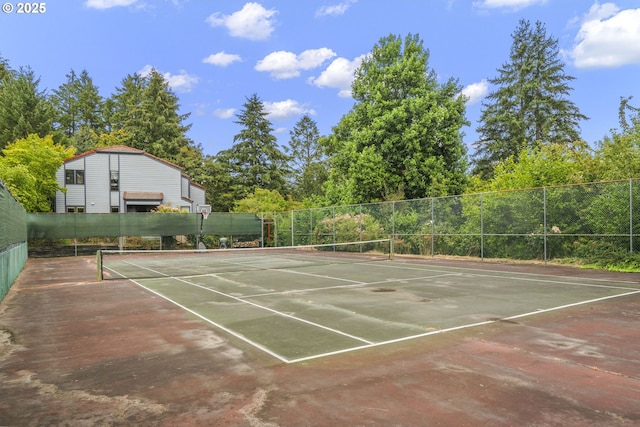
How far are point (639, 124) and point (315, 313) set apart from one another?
16469mm

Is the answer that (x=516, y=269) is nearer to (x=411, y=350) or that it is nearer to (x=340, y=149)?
(x=411, y=350)

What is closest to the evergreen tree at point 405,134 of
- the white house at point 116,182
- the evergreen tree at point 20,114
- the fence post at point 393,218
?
the fence post at point 393,218

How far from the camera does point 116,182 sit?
39219 millimetres

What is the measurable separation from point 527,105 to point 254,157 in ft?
102

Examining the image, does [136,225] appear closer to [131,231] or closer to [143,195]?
[131,231]

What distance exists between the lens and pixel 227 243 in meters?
33.1

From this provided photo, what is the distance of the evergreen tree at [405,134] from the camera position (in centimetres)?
2972

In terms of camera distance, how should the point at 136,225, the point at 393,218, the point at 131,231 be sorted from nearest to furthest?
the point at 393,218, the point at 131,231, the point at 136,225

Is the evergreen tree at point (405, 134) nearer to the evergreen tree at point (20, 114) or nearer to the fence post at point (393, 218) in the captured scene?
the fence post at point (393, 218)

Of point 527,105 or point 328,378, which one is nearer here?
point 328,378

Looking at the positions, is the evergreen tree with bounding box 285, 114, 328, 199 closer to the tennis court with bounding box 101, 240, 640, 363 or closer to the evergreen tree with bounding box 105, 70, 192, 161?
the evergreen tree with bounding box 105, 70, 192, 161

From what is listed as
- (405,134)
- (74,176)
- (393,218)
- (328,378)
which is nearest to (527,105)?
(405,134)

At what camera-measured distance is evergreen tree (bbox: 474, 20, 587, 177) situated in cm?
4475

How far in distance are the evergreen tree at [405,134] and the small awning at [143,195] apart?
17.1 meters
